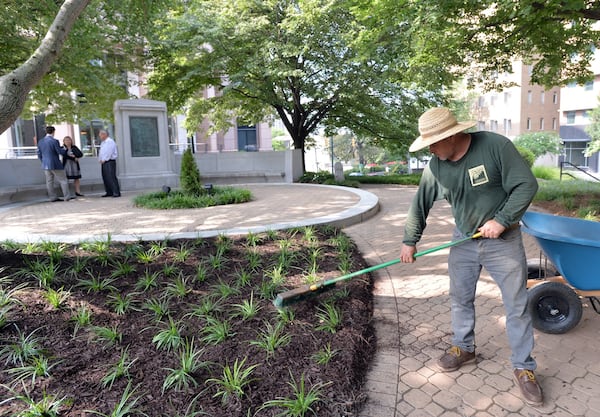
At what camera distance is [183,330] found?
3.26 meters

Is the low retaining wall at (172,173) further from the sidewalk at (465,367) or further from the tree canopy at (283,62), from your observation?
the sidewalk at (465,367)

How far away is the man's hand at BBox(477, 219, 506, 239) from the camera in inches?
97.7

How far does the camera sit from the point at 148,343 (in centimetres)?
308

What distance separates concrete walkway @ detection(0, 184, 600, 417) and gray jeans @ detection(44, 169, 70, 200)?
8.23ft

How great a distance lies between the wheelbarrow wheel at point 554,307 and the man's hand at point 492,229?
1.17 metres

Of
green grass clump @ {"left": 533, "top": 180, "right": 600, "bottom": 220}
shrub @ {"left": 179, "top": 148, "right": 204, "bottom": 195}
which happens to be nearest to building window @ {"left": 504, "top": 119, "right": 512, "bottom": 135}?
green grass clump @ {"left": 533, "top": 180, "right": 600, "bottom": 220}

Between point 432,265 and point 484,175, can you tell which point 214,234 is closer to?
point 432,265

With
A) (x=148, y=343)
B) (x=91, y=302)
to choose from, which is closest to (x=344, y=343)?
(x=148, y=343)

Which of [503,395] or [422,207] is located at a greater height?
[422,207]

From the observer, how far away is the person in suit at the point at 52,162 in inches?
407

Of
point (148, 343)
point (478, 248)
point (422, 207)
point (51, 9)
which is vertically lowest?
point (148, 343)

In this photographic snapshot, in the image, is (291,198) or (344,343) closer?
(344,343)

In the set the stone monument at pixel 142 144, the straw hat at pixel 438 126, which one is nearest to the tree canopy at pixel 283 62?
the stone monument at pixel 142 144

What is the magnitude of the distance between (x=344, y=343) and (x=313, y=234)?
10.3 feet
